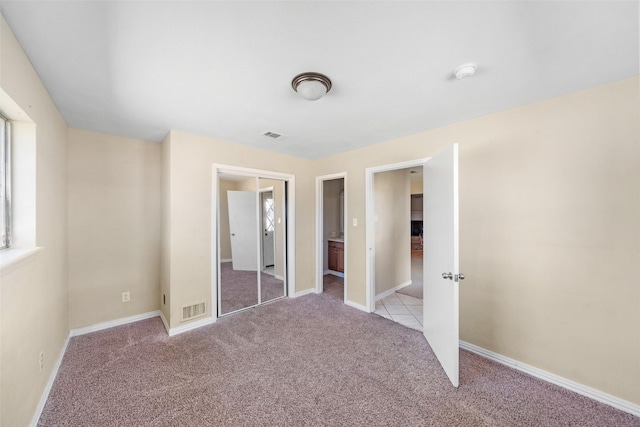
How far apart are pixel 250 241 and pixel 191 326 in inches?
50.9

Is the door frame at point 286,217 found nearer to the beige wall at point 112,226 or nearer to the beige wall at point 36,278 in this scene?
the beige wall at point 112,226

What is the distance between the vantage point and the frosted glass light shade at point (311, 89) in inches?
63.4

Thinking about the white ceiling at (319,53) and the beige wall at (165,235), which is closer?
the white ceiling at (319,53)

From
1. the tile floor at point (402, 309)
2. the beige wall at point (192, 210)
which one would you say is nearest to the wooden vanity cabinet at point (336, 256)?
the tile floor at point (402, 309)

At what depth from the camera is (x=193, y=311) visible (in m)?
2.82

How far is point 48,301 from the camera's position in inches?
74.5

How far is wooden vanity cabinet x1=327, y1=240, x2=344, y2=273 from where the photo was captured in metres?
5.07

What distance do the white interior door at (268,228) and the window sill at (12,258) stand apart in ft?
7.83

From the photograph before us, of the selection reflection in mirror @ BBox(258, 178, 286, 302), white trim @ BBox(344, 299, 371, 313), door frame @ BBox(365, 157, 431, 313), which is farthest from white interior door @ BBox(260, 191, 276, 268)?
door frame @ BBox(365, 157, 431, 313)

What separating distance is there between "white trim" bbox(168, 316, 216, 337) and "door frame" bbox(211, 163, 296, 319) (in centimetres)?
6

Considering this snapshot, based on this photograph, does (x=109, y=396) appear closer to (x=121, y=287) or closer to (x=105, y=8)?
(x=121, y=287)

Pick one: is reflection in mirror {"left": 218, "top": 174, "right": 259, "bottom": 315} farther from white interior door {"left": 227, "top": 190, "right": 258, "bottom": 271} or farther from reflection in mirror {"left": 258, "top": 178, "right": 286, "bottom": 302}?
reflection in mirror {"left": 258, "top": 178, "right": 286, "bottom": 302}

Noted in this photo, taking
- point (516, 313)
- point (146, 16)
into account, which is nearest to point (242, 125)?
point (146, 16)

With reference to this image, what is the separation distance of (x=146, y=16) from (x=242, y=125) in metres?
1.38
